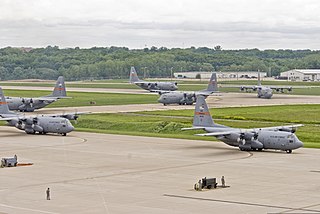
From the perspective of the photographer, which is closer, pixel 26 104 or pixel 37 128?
pixel 37 128

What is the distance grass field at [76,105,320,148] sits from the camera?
333 ft

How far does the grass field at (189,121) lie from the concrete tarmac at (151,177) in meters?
9.34

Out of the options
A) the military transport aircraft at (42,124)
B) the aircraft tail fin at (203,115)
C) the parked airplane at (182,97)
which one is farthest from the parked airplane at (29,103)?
the aircraft tail fin at (203,115)

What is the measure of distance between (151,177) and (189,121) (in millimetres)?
49680

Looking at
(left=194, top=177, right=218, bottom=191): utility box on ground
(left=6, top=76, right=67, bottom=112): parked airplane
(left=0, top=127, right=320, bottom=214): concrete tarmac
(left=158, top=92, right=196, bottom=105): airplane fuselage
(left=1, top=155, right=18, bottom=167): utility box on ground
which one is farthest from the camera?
(left=158, top=92, right=196, bottom=105): airplane fuselage

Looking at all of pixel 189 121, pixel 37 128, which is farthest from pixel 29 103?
pixel 37 128

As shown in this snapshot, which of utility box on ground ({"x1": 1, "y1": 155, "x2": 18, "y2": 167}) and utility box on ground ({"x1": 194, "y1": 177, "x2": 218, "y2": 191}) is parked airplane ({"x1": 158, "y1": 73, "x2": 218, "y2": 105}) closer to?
utility box on ground ({"x1": 1, "y1": 155, "x2": 18, "y2": 167})

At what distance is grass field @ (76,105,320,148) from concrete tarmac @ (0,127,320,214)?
934 centimetres

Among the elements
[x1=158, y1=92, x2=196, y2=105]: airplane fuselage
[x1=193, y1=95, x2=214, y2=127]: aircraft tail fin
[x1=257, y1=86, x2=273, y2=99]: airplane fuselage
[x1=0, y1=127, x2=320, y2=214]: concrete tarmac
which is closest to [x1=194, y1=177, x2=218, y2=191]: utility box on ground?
[x1=0, y1=127, x2=320, y2=214]: concrete tarmac

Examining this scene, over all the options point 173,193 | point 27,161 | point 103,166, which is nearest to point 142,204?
point 173,193

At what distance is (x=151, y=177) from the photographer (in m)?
64.4

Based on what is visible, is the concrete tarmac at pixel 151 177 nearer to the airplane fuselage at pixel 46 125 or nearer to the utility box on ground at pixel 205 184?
the utility box on ground at pixel 205 184

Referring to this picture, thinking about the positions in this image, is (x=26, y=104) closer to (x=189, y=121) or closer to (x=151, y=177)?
(x=189, y=121)

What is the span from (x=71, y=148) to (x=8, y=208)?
118ft
